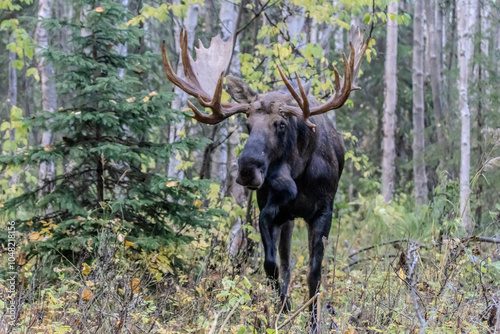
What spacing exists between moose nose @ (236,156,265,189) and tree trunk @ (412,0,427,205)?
1124cm

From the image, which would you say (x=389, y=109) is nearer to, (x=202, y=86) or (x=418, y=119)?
(x=418, y=119)

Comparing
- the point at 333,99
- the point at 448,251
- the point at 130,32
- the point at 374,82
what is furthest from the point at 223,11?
the point at 374,82

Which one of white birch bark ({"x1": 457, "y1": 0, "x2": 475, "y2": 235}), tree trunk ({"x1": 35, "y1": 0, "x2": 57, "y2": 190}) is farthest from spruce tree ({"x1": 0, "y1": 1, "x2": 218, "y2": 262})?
white birch bark ({"x1": 457, "y1": 0, "x2": 475, "y2": 235})

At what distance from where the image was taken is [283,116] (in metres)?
5.04

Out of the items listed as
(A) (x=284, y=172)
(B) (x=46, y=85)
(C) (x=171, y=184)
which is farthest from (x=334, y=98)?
(B) (x=46, y=85)

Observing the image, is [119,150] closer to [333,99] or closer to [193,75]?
[193,75]

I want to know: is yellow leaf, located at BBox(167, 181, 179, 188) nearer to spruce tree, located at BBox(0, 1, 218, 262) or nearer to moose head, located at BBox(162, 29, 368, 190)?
spruce tree, located at BBox(0, 1, 218, 262)

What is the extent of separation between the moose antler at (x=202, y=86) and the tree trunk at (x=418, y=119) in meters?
10.4

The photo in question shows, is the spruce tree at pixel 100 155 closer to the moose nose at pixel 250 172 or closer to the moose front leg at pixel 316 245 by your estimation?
the moose front leg at pixel 316 245

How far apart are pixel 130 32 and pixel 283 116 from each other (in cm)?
231

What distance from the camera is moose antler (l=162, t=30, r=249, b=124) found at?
5137mm

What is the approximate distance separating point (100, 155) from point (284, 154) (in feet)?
6.97

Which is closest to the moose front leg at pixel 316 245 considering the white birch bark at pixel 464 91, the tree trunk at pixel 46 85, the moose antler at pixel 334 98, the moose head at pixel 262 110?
the moose head at pixel 262 110

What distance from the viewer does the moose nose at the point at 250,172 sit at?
455cm
